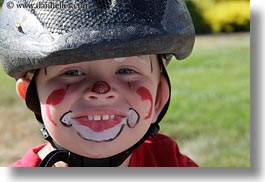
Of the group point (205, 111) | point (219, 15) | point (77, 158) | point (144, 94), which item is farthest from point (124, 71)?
point (219, 15)

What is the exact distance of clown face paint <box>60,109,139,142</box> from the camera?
3057mm

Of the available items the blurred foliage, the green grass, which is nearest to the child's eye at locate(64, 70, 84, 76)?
the green grass

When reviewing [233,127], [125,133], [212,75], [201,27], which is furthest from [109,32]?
[201,27]

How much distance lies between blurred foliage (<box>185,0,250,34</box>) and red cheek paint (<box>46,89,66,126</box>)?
5.62 m

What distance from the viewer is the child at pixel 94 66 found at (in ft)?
9.55

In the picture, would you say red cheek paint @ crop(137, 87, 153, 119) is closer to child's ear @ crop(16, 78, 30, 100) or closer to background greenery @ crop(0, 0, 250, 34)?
child's ear @ crop(16, 78, 30, 100)

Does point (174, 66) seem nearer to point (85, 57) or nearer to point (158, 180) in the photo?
point (158, 180)

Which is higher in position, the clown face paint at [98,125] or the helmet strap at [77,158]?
the clown face paint at [98,125]

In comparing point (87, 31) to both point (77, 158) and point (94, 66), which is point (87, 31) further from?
point (77, 158)

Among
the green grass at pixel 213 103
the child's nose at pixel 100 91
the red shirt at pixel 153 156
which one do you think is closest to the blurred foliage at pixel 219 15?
the green grass at pixel 213 103

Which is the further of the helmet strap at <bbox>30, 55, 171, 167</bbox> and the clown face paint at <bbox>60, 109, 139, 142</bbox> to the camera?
the helmet strap at <bbox>30, 55, 171, 167</bbox>

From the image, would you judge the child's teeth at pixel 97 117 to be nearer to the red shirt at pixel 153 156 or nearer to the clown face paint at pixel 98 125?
the clown face paint at pixel 98 125

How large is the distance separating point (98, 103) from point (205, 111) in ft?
13.9

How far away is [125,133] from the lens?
3113mm
